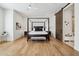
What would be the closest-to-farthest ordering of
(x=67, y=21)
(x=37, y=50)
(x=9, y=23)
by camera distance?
(x=37, y=50) → (x=67, y=21) → (x=9, y=23)

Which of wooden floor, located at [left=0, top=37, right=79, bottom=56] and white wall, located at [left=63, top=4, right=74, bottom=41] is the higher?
white wall, located at [left=63, top=4, right=74, bottom=41]

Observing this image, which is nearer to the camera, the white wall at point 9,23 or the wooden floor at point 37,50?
the wooden floor at point 37,50

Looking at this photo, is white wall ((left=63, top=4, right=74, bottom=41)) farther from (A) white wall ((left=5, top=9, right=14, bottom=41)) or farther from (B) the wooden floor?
(A) white wall ((left=5, top=9, right=14, bottom=41))

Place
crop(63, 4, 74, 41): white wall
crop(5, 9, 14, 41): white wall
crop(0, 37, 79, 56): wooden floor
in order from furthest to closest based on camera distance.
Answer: crop(5, 9, 14, 41): white wall → crop(63, 4, 74, 41): white wall → crop(0, 37, 79, 56): wooden floor

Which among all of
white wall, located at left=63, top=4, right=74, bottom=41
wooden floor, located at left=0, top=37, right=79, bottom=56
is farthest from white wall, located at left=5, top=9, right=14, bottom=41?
white wall, located at left=63, top=4, right=74, bottom=41

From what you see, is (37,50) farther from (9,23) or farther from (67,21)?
(9,23)

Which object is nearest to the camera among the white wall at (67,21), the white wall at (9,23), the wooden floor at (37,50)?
the wooden floor at (37,50)

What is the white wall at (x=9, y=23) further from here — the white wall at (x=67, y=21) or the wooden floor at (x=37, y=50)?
the white wall at (x=67, y=21)

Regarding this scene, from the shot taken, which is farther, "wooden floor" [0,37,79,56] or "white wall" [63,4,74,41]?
"white wall" [63,4,74,41]

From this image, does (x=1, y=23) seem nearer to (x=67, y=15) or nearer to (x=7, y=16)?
(x=7, y=16)

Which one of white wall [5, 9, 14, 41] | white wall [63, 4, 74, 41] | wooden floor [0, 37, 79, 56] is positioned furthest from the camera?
white wall [5, 9, 14, 41]

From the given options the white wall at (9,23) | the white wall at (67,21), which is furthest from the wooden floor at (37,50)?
the white wall at (9,23)

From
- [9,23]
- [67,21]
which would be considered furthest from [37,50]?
[9,23]

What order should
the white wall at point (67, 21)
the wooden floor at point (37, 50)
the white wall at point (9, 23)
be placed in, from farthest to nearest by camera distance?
the white wall at point (9, 23)
the white wall at point (67, 21)
the wooden floor at point (37, 50)
